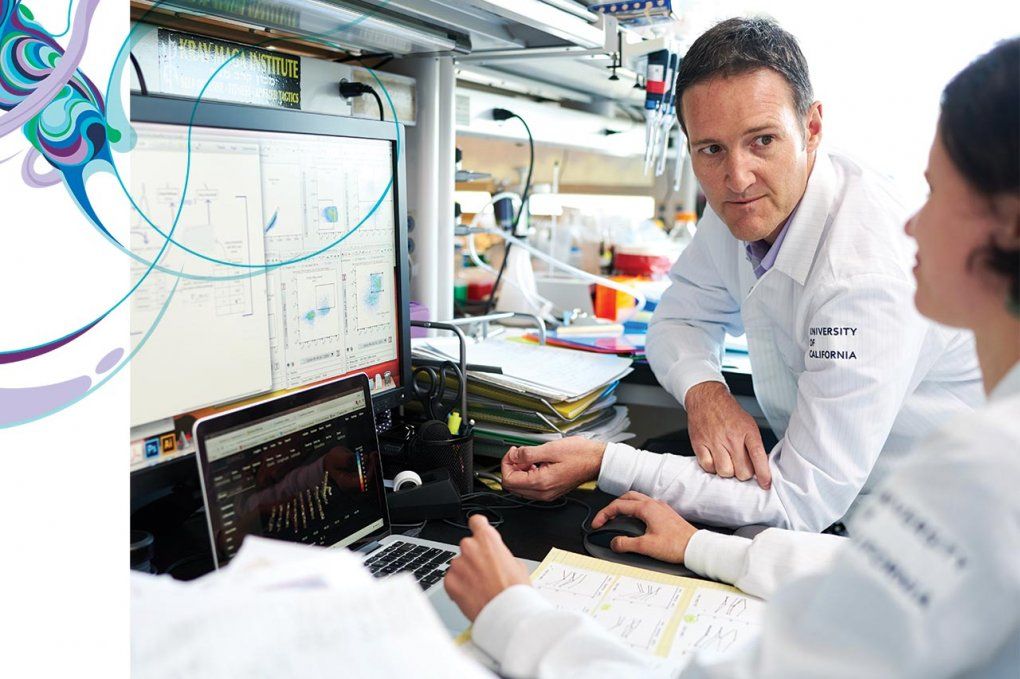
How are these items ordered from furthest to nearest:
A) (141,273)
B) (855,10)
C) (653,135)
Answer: (855,10)
(653,135)
(141,273)

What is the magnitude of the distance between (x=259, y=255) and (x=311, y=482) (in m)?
0.27

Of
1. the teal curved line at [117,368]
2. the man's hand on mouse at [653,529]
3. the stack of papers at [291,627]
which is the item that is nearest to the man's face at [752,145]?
the man's hand on mouse at [653,529]

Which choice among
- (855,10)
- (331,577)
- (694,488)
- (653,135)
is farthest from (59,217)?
(855,10)

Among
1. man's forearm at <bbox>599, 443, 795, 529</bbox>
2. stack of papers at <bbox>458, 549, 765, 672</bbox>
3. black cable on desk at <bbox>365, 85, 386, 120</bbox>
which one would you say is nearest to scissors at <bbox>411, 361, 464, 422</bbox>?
man's forearm at <bbox>599, 443, 795, 529</bbox>

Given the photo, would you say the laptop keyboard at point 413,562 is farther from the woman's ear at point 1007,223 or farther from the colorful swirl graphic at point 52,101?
the woman's ear at point 1007,223

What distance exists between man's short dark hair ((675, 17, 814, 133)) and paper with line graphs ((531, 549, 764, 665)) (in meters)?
0.74

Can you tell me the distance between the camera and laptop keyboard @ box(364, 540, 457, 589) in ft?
3.18

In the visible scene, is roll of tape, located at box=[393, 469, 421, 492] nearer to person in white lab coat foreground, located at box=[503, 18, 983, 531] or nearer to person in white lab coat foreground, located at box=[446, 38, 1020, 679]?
person in white lab coat foreground, located at box=[503, 18, 983, 531]

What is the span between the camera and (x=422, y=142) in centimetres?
176

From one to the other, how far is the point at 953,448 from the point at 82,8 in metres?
0.71

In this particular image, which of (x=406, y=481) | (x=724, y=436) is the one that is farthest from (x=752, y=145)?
(x=406, y=481)

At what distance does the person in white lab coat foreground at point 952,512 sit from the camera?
0.47 meters

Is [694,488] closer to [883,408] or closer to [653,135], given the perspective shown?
[883,408]

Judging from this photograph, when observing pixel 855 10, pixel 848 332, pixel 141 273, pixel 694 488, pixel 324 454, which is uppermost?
pixel 855 10
